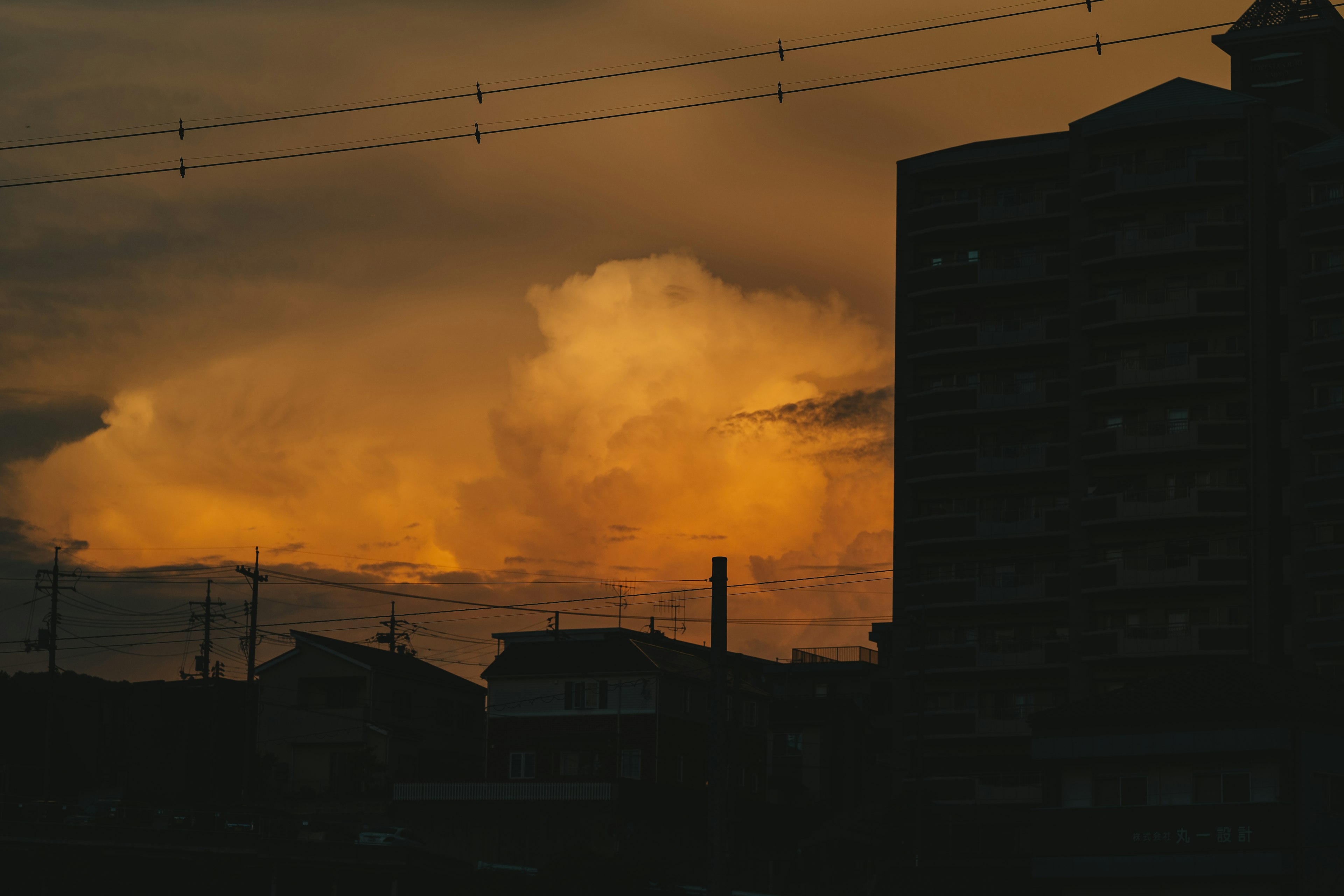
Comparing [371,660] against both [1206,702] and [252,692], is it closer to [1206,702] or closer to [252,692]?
[252,692]

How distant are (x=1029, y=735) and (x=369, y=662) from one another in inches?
1428

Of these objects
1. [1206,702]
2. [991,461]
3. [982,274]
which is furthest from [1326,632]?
[1206,702]

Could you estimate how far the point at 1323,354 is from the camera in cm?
→ 7594

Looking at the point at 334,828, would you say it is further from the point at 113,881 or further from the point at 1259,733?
the point at 1259,733

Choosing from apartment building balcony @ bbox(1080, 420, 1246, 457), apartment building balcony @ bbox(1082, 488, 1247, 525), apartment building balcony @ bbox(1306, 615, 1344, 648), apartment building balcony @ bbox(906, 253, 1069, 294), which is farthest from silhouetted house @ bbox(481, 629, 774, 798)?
apartment building balcony @ bbox(1306, 615, 1344, 648)

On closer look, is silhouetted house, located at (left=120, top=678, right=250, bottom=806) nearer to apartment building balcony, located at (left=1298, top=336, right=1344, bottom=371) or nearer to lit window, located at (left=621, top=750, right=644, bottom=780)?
lit window, located at (left=621, top=750, right=644, bottom=780)

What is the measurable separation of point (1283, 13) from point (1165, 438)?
104 ft

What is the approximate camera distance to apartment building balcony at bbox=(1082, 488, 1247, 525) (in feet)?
248

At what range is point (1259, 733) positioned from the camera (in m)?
48.6

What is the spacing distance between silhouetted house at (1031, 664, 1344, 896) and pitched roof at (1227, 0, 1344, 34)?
171 feet

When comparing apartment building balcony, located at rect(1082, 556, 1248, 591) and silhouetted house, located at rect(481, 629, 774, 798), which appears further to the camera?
silhouetted house, located at rect(481, 629, 774, 798)

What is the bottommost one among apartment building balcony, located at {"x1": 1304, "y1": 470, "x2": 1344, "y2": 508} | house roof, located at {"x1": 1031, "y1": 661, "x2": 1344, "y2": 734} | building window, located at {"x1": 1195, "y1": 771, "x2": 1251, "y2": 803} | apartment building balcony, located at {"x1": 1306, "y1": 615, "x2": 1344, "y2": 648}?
building window, located at {"x1": 1195, "y1": 771, "x2": 1251, "y2": 803}

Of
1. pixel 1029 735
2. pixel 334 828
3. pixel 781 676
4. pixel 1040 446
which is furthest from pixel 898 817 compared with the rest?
pixel 781 676

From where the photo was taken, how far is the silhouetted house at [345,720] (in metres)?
83.6
